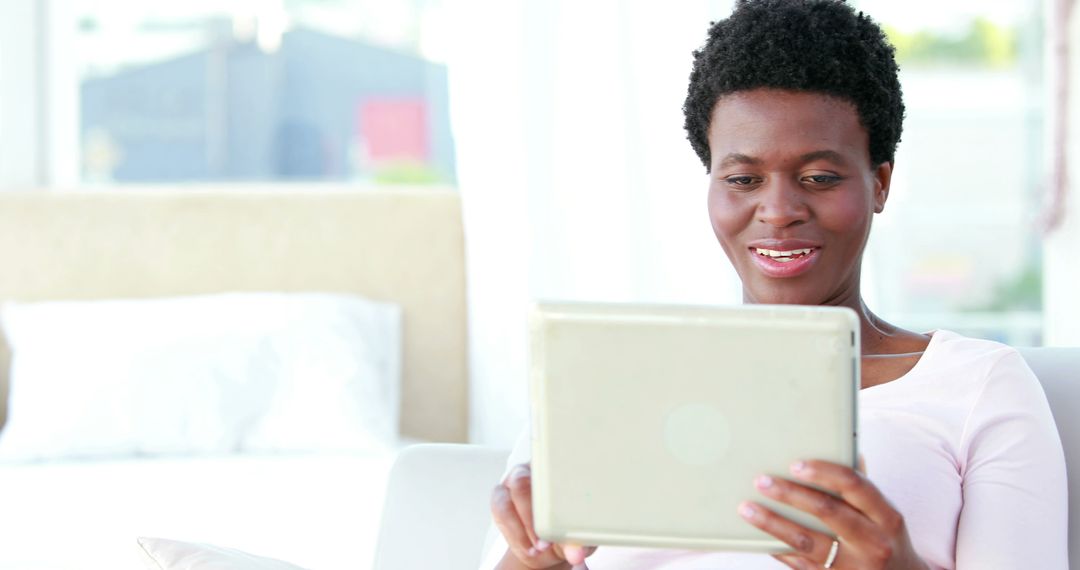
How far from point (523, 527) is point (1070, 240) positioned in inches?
117

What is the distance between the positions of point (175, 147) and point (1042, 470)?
5057 millimetres

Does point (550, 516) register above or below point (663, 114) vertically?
below

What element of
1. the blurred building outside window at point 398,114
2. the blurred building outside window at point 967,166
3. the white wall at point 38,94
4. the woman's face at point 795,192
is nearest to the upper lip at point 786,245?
the woman's face at point 795,192

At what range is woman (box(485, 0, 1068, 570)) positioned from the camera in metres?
1.13

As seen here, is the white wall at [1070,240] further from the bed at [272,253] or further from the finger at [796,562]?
the finger at [796,562]

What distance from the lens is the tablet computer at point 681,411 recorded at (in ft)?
3.02

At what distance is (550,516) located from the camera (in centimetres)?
97

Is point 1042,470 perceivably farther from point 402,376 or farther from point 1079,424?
point 402,376

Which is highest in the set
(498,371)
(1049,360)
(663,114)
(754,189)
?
(663,114)

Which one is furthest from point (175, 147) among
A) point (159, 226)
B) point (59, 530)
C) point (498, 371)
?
point (59, 530)

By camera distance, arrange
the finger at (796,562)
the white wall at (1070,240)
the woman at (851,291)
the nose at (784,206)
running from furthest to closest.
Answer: the white wall at (1070,240)
the nose at (784,206)
the woman at (851,291)
the finger at (796,562)

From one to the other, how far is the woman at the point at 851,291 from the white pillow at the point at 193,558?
221mm

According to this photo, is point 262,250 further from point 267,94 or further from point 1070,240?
point 267,94

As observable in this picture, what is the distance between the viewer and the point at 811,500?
3.04 ft
